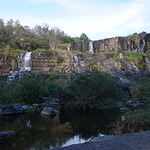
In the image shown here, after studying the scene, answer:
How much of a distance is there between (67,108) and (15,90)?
18.8 feet

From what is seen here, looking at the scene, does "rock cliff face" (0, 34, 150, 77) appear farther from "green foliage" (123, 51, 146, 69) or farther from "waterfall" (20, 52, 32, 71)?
"waterfall" (20, 52, 32, 71)

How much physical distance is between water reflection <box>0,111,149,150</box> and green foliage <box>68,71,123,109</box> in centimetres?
479

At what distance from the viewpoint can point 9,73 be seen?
4250cm

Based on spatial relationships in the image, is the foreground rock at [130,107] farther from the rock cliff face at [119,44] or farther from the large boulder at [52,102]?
the rock cliff face at [119,44]

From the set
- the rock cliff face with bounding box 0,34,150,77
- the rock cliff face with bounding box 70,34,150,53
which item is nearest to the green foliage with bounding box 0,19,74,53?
the rock cliff face with bounding box 70,34,150,53

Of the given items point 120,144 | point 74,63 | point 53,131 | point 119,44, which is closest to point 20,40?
point 74,63

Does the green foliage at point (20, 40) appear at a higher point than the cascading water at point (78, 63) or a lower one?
higher

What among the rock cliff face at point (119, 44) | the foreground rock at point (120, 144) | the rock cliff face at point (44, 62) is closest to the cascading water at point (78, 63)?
the rock cliff face at point (44, 62)

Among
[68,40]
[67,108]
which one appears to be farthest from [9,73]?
[68,40]

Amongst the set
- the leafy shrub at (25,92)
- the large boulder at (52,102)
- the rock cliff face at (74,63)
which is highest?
the rock cliff face at (74,63)

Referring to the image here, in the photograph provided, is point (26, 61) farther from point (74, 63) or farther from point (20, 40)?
point (20, 40)

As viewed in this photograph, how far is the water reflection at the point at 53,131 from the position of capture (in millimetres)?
10414

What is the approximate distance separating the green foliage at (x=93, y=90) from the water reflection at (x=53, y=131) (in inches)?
189

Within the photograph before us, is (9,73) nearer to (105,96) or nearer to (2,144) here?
(105,96)
